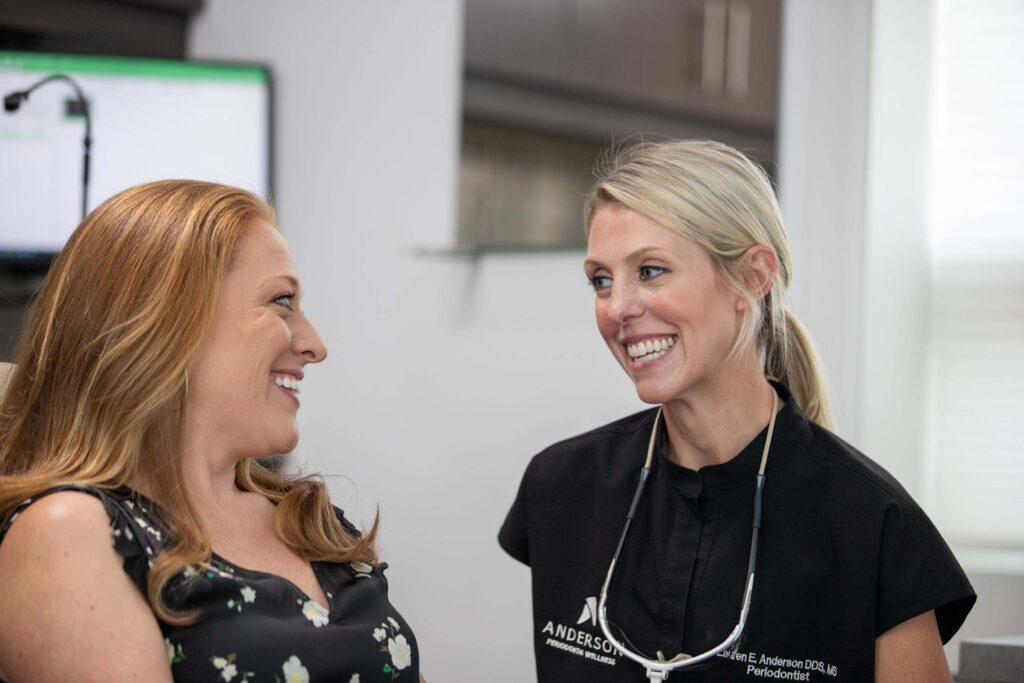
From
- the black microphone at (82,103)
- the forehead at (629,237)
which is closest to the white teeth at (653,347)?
the forehead at (629,237)

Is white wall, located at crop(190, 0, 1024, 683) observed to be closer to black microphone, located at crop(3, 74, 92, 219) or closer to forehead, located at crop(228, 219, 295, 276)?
black microphone, located at crop(3, 74, 92, 219)

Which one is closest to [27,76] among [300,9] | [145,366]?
[300,9]

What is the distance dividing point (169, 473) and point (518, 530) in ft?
2.04

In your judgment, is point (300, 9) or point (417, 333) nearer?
point (417, 333)

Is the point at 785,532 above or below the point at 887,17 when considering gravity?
below

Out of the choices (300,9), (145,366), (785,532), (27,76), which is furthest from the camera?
(300,9)

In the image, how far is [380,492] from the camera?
9.80 ft

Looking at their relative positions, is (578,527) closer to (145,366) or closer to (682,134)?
(145,366)

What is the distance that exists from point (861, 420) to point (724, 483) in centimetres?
86

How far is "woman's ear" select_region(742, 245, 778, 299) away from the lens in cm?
162

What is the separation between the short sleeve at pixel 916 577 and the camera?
1452 millimetres

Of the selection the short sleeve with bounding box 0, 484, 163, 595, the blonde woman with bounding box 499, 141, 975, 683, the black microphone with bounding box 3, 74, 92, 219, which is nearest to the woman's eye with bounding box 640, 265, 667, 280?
the blonde woman with bounding box 499, 141, 975, 683

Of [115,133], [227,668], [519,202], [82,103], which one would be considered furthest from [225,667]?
[115,133]

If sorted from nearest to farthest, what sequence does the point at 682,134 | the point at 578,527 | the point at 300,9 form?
the point at 578,527 < the point at 682,134 < the point at 300,9
